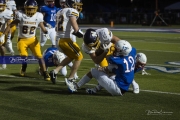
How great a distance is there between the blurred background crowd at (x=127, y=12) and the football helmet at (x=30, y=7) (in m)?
23.2

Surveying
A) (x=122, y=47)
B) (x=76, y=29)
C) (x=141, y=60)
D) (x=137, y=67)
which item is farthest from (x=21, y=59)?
(x=122, y=47)

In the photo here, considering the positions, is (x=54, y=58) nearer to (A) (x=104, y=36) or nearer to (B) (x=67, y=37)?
(B) (x=67, y=37)

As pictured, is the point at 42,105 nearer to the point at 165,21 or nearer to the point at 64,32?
the point at 64,32

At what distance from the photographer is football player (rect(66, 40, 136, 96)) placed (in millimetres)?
7094

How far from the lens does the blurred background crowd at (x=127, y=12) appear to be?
118 feet

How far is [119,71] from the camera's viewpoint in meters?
7.22

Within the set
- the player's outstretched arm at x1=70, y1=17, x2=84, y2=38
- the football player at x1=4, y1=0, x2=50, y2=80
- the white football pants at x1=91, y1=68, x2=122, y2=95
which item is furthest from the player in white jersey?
the white football pants at x1=91, y1=68, x2=122, y2=95

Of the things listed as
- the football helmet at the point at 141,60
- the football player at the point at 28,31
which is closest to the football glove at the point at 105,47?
the football helmet at the point at 141,60

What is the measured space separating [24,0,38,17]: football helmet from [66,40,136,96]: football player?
7.85ft

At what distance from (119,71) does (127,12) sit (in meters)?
34.0

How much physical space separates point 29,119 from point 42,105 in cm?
86

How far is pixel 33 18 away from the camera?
9.37m

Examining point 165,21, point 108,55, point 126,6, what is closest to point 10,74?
point 108,55

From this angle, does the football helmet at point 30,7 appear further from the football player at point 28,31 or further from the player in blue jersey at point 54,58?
the player in blue jersey at point 54,58
